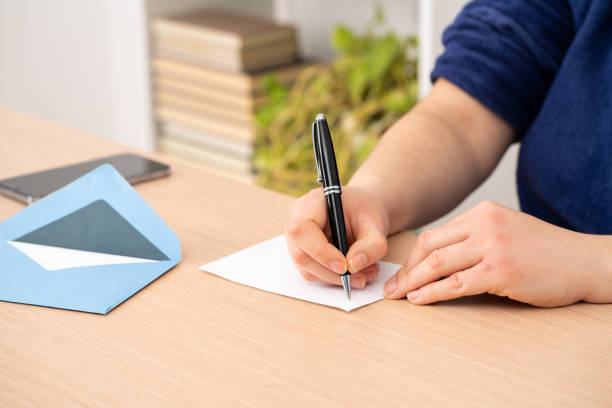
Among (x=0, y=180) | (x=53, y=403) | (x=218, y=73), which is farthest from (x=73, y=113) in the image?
(x=53, y=403)

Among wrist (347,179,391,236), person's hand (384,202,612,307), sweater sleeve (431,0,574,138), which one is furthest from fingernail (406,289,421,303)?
sweater sleeve (431,0,574,138)

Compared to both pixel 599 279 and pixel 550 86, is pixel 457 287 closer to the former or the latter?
pixel 599 279

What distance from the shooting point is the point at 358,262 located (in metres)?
0.65

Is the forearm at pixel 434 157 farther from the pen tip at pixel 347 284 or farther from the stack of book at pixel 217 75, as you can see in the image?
the stack of book at pixel 217 75

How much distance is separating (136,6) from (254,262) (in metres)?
1.80

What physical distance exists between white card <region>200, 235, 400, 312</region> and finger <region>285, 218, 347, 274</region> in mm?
25

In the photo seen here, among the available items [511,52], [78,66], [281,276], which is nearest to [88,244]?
[281,276]

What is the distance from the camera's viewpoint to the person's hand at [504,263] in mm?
621

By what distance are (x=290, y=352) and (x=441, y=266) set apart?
0.53 feet

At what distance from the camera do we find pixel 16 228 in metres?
0.72

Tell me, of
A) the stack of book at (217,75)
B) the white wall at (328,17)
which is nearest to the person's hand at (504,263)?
the stack of book at (217,75)

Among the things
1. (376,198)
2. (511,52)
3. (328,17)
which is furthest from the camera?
(328,17)

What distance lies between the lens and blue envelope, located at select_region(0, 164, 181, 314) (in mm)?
663

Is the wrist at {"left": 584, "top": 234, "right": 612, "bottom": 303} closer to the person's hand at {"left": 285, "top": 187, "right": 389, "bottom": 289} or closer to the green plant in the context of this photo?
the person's hand at {"left": 285, "top": 187, "right": 389, "bottom": 289}
